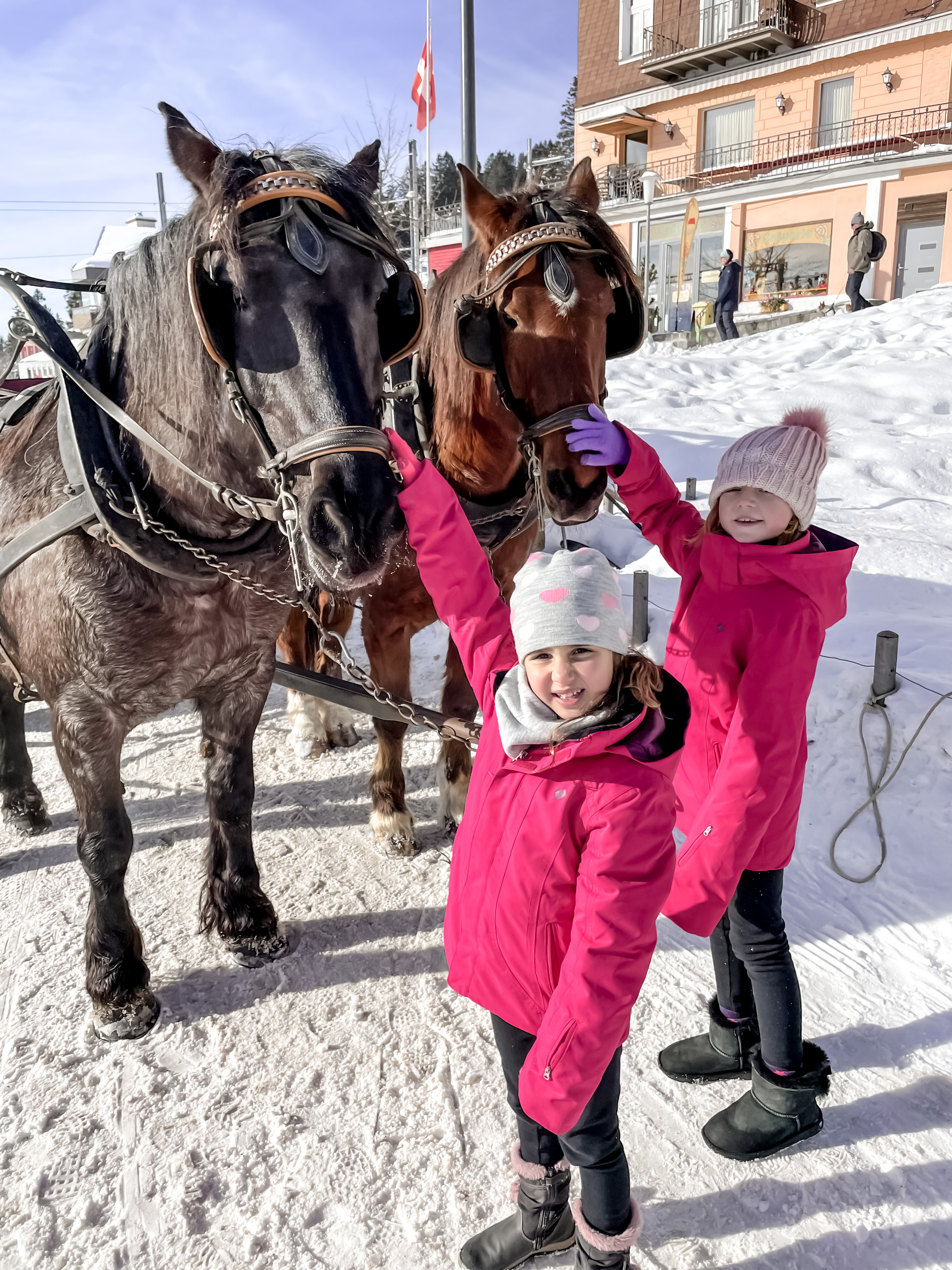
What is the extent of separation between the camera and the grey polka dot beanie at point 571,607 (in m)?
1.34

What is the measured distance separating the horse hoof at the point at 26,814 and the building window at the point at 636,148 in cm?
2985

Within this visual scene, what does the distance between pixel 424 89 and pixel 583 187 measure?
31.5 feet

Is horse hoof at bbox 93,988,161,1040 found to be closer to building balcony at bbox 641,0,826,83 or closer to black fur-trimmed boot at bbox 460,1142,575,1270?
black fur-trimmed boot at bbox 460,1142,575,1270

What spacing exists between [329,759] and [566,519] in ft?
7.17

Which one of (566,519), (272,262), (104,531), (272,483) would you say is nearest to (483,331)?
(566,519)

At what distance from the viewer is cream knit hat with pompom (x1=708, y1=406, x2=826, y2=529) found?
1.68m

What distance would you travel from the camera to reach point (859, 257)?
14.1 metres

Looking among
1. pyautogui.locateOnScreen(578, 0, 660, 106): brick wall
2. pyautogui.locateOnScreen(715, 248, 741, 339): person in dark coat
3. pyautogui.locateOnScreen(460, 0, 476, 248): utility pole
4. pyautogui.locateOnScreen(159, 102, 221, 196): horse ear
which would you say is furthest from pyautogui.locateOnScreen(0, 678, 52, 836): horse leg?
pyautogui.locateOnScreen(578, 0, 660, 106): brick wall

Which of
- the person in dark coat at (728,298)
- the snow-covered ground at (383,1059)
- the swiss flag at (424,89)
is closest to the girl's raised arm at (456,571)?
the snow-covered ground at (383,1059)

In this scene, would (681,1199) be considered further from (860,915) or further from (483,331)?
(483,331)

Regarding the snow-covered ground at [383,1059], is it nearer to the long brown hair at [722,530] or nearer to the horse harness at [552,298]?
the long brown hair at [722,530]

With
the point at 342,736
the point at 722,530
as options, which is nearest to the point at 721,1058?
the point at 722,530

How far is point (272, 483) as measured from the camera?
5.37ft

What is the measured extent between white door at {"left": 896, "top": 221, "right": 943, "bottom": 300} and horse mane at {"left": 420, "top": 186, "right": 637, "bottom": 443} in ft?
68.5
